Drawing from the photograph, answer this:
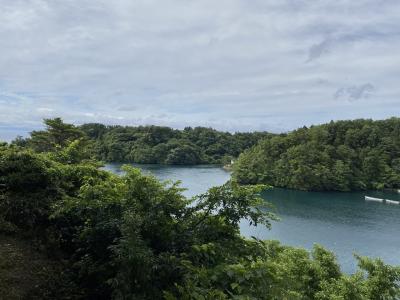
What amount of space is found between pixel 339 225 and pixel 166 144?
64.2 metres

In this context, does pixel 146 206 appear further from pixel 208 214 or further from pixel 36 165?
pixel 36 165

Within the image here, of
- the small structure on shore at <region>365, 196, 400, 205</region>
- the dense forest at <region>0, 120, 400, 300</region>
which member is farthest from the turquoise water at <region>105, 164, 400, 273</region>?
the dense forest at <region>0, 120, 400, 300</region>

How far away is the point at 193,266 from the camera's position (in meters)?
4.45

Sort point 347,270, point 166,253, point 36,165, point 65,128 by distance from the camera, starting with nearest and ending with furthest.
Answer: point 166,253 → point 36,165 → point 347,270 → point 65,128

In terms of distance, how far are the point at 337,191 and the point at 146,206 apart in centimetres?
6306

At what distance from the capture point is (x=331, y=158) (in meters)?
70.8

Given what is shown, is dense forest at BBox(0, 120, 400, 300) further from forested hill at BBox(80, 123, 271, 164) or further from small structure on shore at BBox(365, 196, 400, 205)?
forested hill at BBox(80, 123, 271, 164)

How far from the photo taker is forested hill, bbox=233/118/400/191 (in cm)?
6544

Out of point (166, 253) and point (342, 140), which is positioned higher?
point (342, 140)

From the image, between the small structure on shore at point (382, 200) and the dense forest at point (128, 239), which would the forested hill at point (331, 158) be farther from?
the dense forest at point (128, 239)

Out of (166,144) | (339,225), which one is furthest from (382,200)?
(166,144)

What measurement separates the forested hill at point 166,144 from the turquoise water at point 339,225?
1508 inches

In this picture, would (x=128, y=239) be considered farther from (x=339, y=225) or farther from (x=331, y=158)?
(x=331, y=158)

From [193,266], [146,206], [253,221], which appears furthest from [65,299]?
[253,221]
